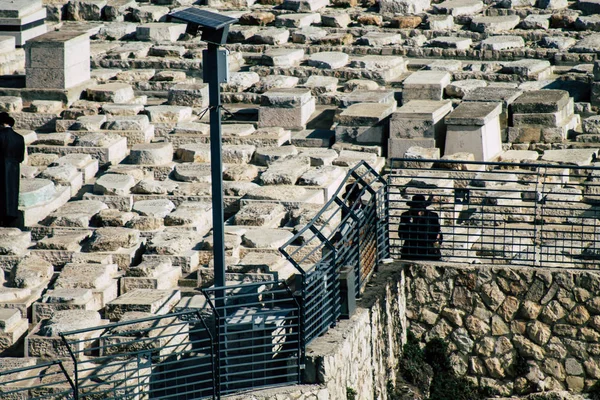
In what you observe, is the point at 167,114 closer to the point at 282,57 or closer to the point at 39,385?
the point at 282,57

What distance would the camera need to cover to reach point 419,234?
11.9 metres

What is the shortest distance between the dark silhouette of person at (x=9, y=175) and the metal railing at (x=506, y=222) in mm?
3950

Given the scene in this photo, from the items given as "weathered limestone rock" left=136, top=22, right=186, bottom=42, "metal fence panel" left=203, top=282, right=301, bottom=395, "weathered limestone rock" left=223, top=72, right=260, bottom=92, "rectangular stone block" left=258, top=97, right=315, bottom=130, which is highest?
"weathered limestone rock" left=136, top=22, right=186, bottom=42

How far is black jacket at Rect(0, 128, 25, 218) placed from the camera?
40.6 ft

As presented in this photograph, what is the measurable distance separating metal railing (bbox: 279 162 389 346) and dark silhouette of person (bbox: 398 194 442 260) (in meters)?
0.23

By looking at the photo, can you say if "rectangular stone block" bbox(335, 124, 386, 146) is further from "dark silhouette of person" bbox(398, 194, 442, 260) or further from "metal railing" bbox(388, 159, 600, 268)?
"dark silhouette of person" bbox(398, 194, 442, 260)

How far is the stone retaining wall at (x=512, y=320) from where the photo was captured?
1127cm

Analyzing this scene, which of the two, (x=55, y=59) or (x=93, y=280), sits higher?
(x=55, y=59)

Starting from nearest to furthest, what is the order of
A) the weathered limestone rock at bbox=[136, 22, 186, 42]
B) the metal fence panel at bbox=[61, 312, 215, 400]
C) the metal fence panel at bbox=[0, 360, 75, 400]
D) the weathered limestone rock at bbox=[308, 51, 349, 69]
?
the metal fence panel at bbox=[61, 312, 215, 400]
the metal fence panel at bbox=[0, 360, 75, 400]
the weathered limestone rock at bbox=[308, 51, 349, 69]
the weathered limestone rock at bbox=[136, 22, 186, 42]

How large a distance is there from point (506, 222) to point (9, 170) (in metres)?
5.23

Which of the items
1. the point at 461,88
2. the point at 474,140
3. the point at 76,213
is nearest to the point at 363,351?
the point at 76,213

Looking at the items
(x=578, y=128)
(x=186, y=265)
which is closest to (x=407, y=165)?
(x=578, y=128)

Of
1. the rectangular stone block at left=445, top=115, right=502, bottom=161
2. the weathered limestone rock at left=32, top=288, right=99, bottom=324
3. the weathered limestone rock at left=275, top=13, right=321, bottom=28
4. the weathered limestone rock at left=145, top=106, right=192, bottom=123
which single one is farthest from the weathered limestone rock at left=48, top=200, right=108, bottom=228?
the weathered limestone rock at left=275, top=13, right=321, bottom=28

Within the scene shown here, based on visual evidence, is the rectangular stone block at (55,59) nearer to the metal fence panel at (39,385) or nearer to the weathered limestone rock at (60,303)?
the weathered limestone rock at (60,303)
